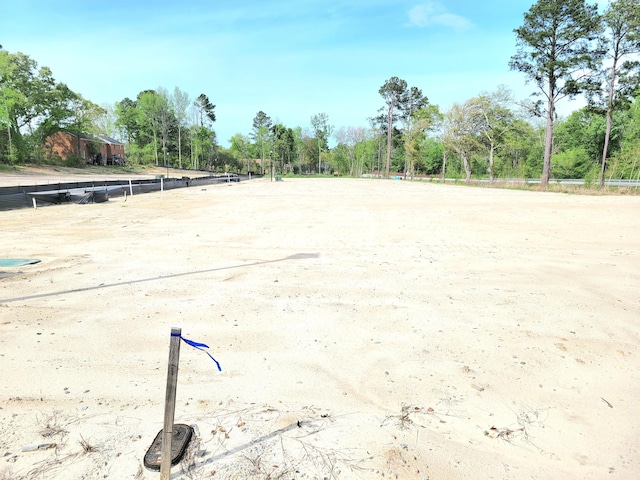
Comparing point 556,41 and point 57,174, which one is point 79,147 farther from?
point 556,41

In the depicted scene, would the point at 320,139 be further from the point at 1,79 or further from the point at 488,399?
the point at 488,399

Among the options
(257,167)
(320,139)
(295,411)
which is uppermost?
(320,139)

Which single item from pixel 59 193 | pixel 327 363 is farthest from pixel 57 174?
pixel 327 363

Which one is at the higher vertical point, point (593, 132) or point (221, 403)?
point (593, 132)

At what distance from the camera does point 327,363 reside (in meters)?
3.21

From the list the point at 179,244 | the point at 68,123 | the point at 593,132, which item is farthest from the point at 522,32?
the point at 68,123

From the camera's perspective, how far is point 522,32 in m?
27.3

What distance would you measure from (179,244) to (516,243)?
762 cm

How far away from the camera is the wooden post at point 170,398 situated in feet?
5.08

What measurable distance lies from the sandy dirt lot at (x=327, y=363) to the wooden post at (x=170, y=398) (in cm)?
27

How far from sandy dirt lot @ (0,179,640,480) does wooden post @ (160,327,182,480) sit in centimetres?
27

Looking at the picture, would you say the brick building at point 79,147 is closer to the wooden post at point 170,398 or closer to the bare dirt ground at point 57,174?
the bare dirt ground at point 57,174

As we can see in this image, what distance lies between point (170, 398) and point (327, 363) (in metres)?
1.80

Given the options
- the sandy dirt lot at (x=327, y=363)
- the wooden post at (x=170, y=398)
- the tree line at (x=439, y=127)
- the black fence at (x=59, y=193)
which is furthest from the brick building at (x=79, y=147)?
the wooden post at (x=170, y=398)
